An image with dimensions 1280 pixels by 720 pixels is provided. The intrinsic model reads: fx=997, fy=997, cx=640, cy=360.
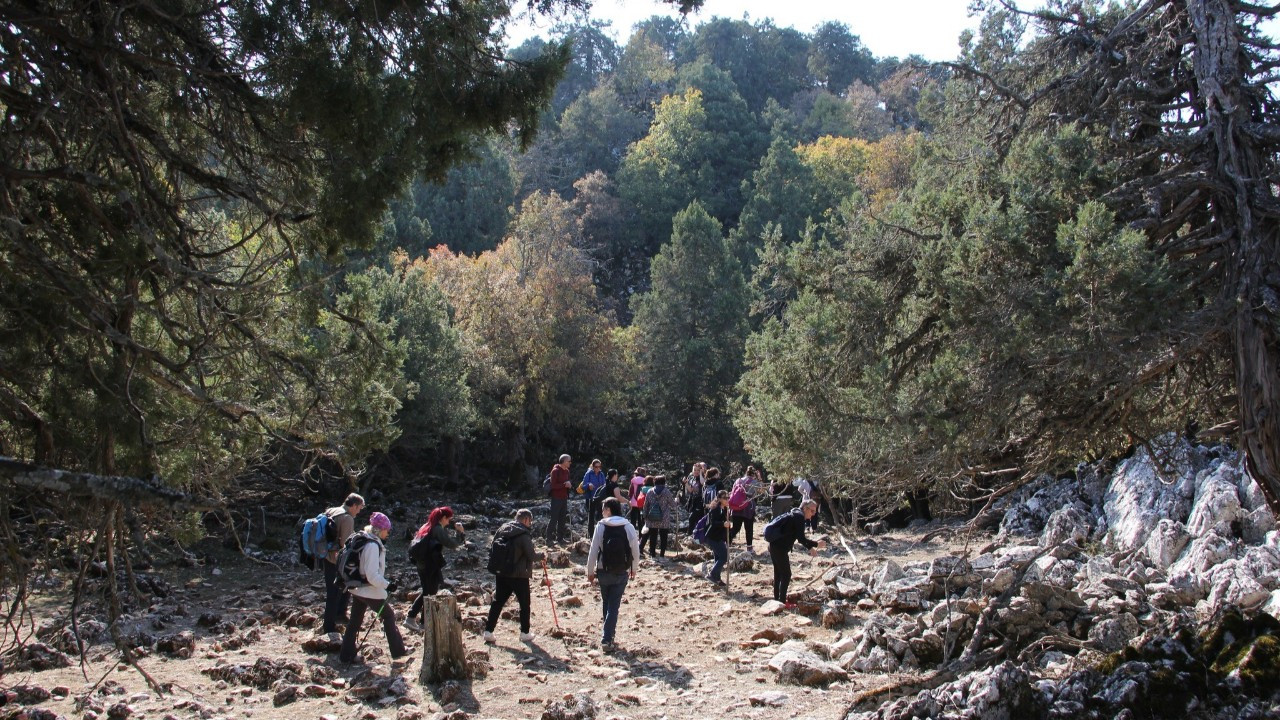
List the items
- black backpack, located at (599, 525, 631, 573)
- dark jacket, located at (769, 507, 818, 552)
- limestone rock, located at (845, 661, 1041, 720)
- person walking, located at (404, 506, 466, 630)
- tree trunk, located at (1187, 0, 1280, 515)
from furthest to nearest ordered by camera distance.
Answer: dark jacket, located at (769, 507, 818, 552)
person walking, located at (404, 506, 466, 630)
black backpack, located at (599, 525, 631, 573)
tree trunk, located at (1187, 0, 1280, 515)
limestone rock, located at (845, 661, 1041, 720)

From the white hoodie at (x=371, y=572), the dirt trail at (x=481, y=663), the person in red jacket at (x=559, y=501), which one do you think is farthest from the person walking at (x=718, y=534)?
the white hoodie at (x=371, y=572)

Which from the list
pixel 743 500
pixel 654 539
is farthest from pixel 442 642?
pixel 654 539

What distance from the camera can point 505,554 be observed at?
9.70 meters

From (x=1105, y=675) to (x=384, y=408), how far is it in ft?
22.3

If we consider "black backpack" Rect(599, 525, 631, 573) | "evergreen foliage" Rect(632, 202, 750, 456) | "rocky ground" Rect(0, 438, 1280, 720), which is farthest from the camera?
"evergreen foliage" Rect(632, 202, 750, 456)

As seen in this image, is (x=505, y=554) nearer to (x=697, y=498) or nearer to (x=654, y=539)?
(x=654, y=539)

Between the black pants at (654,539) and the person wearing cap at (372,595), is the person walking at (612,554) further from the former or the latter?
the black pants at (654,539)

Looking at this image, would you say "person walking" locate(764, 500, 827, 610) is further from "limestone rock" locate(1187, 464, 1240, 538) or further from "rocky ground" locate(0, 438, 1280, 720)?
"limestone rock" locate(1187, 464, 1240, 538)

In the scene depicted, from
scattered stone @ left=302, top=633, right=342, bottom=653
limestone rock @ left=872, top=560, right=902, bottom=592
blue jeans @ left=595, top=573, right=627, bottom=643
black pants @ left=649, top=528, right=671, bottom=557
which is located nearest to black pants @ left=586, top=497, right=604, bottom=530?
black pants @ left=649, top=528, right=671, bottom=557

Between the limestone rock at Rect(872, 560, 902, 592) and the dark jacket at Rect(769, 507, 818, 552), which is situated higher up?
the dark jacket at Rect(769, 507, 818, 552)

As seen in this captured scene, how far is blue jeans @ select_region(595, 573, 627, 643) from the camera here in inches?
390

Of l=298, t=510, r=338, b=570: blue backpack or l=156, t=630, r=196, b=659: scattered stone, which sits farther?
l=298, t=510, r=338, b=570: blue backpack

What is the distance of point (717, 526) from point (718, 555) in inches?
18.1

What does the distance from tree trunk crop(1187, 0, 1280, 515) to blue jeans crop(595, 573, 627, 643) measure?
5803 millimetres
